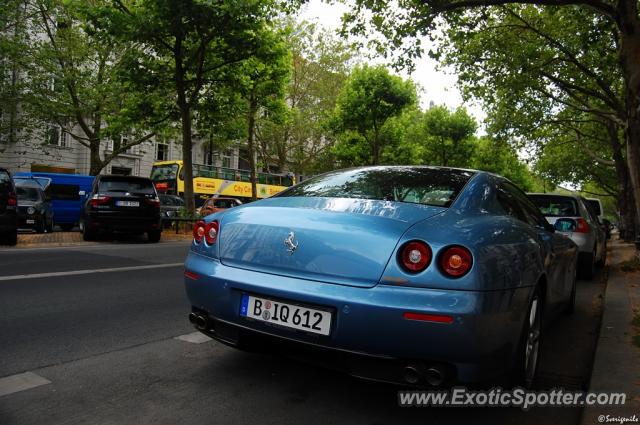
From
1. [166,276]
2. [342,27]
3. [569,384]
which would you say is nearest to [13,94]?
[342,27]

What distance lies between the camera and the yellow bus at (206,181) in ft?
102

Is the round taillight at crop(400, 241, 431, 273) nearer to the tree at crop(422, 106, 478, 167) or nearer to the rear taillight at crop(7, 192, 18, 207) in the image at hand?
the rear taillight at crop(7, 192, 18, 207)

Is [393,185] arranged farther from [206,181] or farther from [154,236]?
[206,181]

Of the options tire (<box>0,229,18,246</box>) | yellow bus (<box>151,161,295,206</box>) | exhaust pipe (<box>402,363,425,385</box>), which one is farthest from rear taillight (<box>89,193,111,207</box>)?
yellow bus (<box>151,161,295,206</box>)

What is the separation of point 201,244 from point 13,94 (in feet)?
83.4

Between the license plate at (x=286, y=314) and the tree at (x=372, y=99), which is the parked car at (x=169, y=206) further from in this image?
the license plate at (x=286, y=314)

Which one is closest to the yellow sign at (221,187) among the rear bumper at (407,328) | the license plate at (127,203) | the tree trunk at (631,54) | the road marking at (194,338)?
the license plate at (127,203)

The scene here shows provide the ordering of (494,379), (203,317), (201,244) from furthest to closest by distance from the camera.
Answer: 1. (201,244)
2. (203,317)
3. (494,379)

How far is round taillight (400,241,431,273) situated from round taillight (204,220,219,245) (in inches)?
48.5

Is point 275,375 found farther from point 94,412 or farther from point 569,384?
point 569,384

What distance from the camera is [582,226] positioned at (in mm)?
8648

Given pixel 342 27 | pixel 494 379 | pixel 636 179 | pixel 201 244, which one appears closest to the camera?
pixel 494 379

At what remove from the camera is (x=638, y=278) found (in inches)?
336

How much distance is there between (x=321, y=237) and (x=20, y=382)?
2.03m
